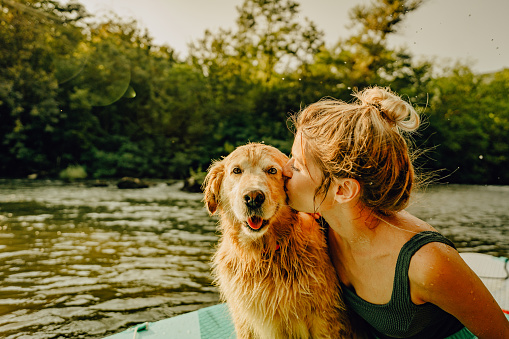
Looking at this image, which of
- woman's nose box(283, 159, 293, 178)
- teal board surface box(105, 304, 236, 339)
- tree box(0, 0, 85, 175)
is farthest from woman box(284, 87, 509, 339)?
tree box(0, 0, 85, 175)

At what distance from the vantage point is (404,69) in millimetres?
21688

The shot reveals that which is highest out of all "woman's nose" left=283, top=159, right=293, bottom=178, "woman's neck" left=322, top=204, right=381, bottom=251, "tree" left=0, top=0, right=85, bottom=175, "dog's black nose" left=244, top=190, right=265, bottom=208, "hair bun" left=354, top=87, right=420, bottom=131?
"tree" left=0, top=0, right=85, bottom=175

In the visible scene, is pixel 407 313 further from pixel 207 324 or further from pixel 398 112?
pixel 207 324

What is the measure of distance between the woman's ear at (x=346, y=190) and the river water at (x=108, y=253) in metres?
0.57

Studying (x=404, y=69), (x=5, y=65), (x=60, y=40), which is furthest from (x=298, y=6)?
(x=5, y=65)

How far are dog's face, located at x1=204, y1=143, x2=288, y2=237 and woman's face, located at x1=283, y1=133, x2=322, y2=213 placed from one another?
0.50 ft

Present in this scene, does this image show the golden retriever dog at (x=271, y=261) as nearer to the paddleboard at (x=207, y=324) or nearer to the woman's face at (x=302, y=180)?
the woman's face at (x=302, y=180)

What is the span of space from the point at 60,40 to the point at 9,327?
2487cm

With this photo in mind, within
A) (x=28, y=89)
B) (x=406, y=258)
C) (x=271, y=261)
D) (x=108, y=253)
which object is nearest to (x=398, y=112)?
(x=406, y=258)

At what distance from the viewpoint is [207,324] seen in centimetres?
336

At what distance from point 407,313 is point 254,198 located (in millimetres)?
1091

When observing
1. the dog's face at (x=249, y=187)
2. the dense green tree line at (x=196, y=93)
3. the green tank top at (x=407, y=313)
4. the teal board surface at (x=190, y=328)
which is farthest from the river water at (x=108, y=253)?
the dense green tree line at (x=196, y=93)

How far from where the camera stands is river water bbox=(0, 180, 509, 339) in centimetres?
457

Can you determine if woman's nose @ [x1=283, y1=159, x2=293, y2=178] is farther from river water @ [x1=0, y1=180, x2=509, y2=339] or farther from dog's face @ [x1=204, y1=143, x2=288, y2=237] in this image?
river water @ [x1=0, y1=180, x2=509, y2=339]
